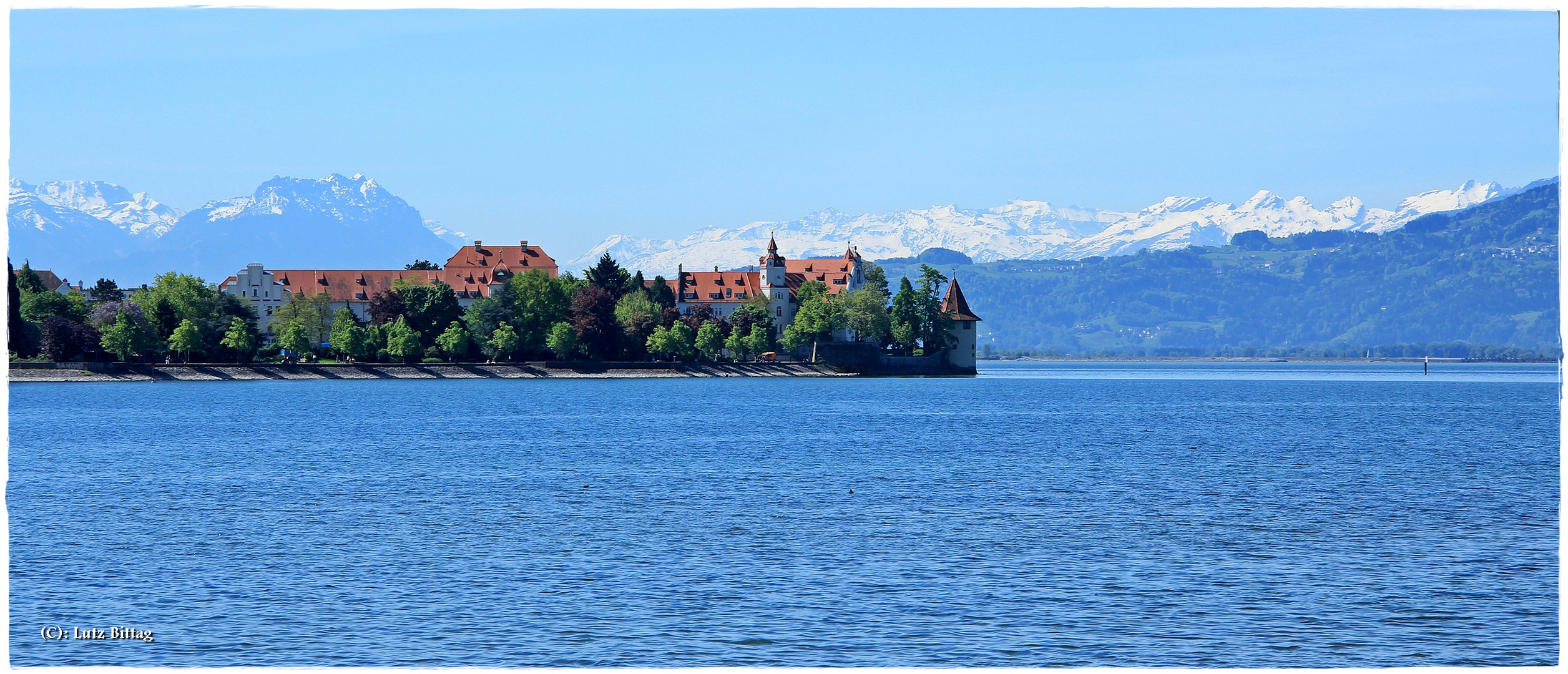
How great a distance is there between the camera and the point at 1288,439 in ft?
182

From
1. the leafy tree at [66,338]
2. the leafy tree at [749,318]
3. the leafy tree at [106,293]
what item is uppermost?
the leafy tree at [106,293]

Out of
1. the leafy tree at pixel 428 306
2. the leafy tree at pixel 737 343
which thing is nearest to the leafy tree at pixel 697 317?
the leafy tree at pixel 737 343

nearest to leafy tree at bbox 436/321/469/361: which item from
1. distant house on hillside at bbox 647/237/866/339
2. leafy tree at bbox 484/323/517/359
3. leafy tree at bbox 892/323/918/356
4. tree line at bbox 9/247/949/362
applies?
tree line at bbox 9/247/949/362

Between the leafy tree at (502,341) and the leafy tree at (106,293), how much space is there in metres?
32.6

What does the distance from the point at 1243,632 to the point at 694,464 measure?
26.0 m

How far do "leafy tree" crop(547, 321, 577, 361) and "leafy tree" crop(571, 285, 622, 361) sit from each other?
828 millimetres

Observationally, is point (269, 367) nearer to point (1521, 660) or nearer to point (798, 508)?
point (798, 508)

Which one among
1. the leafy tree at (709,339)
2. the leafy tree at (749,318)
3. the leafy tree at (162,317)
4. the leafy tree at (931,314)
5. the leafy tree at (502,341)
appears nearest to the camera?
the leafy tree at (162,317)

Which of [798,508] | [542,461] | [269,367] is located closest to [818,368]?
[269,367]

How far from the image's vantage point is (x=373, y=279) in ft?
495

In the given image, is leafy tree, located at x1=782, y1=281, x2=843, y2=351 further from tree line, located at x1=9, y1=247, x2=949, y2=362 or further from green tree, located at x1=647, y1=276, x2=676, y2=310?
green tree, located at x1=647, y1=276, x2=676, y2=310

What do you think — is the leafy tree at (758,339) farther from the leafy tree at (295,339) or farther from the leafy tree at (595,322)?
the leafy tree at (295,339)

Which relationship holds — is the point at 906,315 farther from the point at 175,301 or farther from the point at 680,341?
the point at 175,301

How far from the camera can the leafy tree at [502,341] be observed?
12062cm
